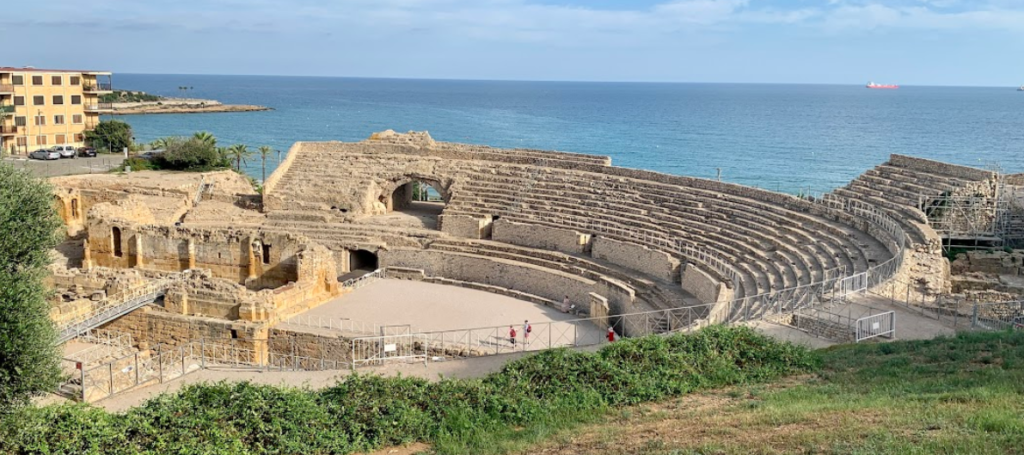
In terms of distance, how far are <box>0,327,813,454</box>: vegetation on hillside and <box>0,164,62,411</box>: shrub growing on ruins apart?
4.01 ft

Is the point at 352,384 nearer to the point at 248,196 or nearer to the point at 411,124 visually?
the point at 248,196

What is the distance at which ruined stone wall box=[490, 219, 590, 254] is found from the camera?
1202 inches

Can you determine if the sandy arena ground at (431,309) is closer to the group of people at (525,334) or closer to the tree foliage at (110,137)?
the group of people at (525,334)

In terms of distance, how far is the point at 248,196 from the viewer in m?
37.8

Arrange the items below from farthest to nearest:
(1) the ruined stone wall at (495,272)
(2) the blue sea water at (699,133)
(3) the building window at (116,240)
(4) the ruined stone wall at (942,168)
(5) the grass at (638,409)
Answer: (2) the blue sea water at (699,133) → (3) the building window at (116,240) → (1) the ruined stone wall at (495,272) → (4) the ruined stone wall at (942,168) → (5) the grass at (638,409)

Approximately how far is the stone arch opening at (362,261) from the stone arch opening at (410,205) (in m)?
2.08

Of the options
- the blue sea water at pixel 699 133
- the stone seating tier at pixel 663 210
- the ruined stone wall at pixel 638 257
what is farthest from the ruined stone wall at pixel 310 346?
the blue sea water at pixel 699 133

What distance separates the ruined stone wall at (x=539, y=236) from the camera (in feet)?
100

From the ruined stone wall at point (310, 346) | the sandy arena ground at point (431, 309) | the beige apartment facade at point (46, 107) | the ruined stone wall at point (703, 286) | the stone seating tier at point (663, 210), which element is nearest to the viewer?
the ruined stone wall at point (703, 286)

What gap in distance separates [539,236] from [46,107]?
36185mm

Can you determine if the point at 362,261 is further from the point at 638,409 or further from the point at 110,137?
the point at 110,137

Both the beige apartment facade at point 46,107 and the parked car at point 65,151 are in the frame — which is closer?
the beige apartment facade at point 46,107

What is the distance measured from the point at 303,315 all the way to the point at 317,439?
14.4 m

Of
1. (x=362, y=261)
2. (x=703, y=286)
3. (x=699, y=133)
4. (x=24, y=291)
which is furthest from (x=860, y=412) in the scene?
(x=699, y=133)
